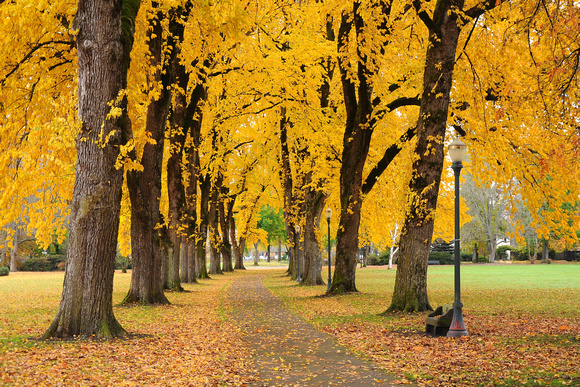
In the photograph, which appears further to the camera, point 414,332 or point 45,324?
point 45,324

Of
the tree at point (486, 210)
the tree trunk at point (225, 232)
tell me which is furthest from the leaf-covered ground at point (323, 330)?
the tree at point (486, 210)

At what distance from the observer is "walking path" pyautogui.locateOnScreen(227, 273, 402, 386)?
6.80 m

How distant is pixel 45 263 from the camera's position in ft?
180

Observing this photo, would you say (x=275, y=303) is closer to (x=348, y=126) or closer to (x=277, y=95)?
(x=348, y=126)

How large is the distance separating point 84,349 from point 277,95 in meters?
14.4

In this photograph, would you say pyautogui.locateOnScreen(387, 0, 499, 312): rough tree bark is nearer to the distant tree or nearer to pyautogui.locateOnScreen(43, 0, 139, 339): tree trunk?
pyautogui.locateOnScreen(43, 0, 139, 339): tree trunk

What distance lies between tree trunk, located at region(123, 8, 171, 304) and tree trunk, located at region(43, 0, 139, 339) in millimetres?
6187

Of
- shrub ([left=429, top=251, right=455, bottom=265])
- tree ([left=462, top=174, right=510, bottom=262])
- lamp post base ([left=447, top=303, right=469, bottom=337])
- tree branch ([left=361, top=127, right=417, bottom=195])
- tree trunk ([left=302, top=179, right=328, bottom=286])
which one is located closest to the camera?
lamp post base ([left=447, top=303, right=469, bottom=337])

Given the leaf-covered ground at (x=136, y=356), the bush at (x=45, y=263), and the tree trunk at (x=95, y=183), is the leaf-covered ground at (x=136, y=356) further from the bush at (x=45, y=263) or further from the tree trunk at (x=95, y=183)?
the bush at (x=45, y=263)

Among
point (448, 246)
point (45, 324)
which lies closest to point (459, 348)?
point (45, 324)

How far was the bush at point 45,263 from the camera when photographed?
2142 inches

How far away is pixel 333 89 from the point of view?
77.3 ft

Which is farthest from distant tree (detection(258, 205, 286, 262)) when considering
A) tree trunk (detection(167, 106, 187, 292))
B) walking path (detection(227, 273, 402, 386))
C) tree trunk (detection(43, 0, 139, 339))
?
tree trunk (detection(43, 0, 139, 339))

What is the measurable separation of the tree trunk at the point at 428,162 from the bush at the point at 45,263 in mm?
49321
